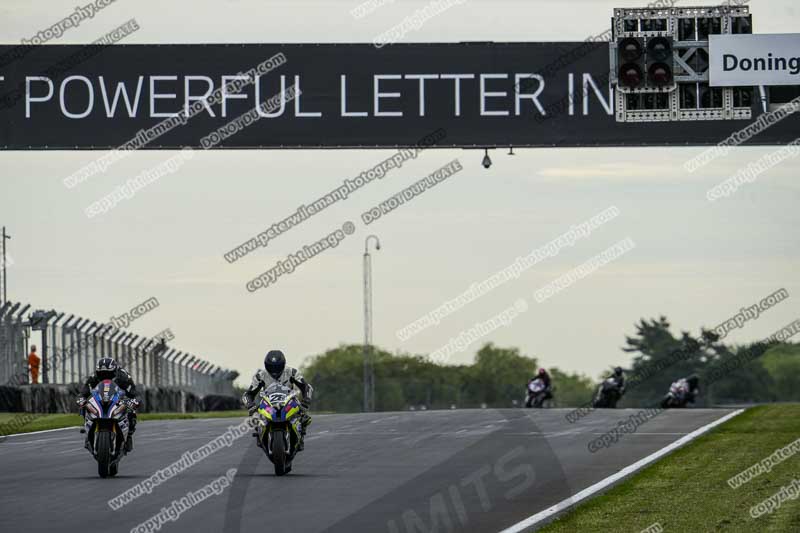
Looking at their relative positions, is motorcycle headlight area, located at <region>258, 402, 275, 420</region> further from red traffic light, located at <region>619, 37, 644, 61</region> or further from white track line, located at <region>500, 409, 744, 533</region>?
red traffic light, located at <region>619, 37, 644, 61</region>

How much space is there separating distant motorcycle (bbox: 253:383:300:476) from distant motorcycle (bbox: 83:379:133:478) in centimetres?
155

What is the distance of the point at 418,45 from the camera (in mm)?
26328

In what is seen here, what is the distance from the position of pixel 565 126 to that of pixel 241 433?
24.2ft

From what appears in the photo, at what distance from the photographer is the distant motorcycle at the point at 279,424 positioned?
17.7 m

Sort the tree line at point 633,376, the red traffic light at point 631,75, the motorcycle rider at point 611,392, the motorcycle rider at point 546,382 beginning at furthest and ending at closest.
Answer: the tree line at point 633,376, the motorcycle rider at point 546,382, the motorcycle rider at point 611,392, the red traffic light at point 631,75

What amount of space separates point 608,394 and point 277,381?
2327 cm

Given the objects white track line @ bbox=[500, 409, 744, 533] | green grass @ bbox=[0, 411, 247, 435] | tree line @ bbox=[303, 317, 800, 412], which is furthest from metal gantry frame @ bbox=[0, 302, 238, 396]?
tree line @ bbox=[303, 317, 800, 412]

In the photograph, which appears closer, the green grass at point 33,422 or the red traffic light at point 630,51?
the red traffic light at point 630,51

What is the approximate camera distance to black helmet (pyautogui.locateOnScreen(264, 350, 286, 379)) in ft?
59.7

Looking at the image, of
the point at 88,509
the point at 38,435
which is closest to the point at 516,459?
the point at 88,509

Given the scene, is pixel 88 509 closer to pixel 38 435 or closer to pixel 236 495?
pixel 236 495

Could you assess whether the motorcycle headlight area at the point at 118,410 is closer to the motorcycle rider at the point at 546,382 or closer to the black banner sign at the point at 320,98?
the black banner sign at the point at 320,98

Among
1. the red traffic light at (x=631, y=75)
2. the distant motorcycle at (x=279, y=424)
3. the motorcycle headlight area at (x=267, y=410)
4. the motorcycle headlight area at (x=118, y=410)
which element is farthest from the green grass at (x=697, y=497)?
the motorcycle headlight area at (x=118, y=410)

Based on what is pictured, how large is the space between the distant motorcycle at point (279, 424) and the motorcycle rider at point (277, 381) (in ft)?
0.84
